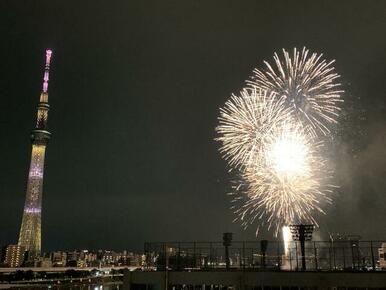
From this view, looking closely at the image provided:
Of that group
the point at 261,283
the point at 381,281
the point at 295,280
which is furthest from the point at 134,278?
the point at 381,281

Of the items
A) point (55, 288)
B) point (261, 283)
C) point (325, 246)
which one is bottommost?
point (55, 288)

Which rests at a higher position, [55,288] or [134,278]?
[134,278]

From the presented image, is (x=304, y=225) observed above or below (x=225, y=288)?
above

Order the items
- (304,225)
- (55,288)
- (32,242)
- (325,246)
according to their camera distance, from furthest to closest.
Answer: (32,242) < (55,288) < (325,246) < (304,225)

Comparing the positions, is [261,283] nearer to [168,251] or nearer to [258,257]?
[258,257]

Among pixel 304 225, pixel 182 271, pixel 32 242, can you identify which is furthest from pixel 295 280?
pixel 32 242

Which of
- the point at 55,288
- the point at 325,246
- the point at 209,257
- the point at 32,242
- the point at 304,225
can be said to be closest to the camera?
the point at 304,225

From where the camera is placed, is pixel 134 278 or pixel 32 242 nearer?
pixel 134 278

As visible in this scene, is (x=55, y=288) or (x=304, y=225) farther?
(x=55, y=288)

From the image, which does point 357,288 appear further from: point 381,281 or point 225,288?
point 225,288
